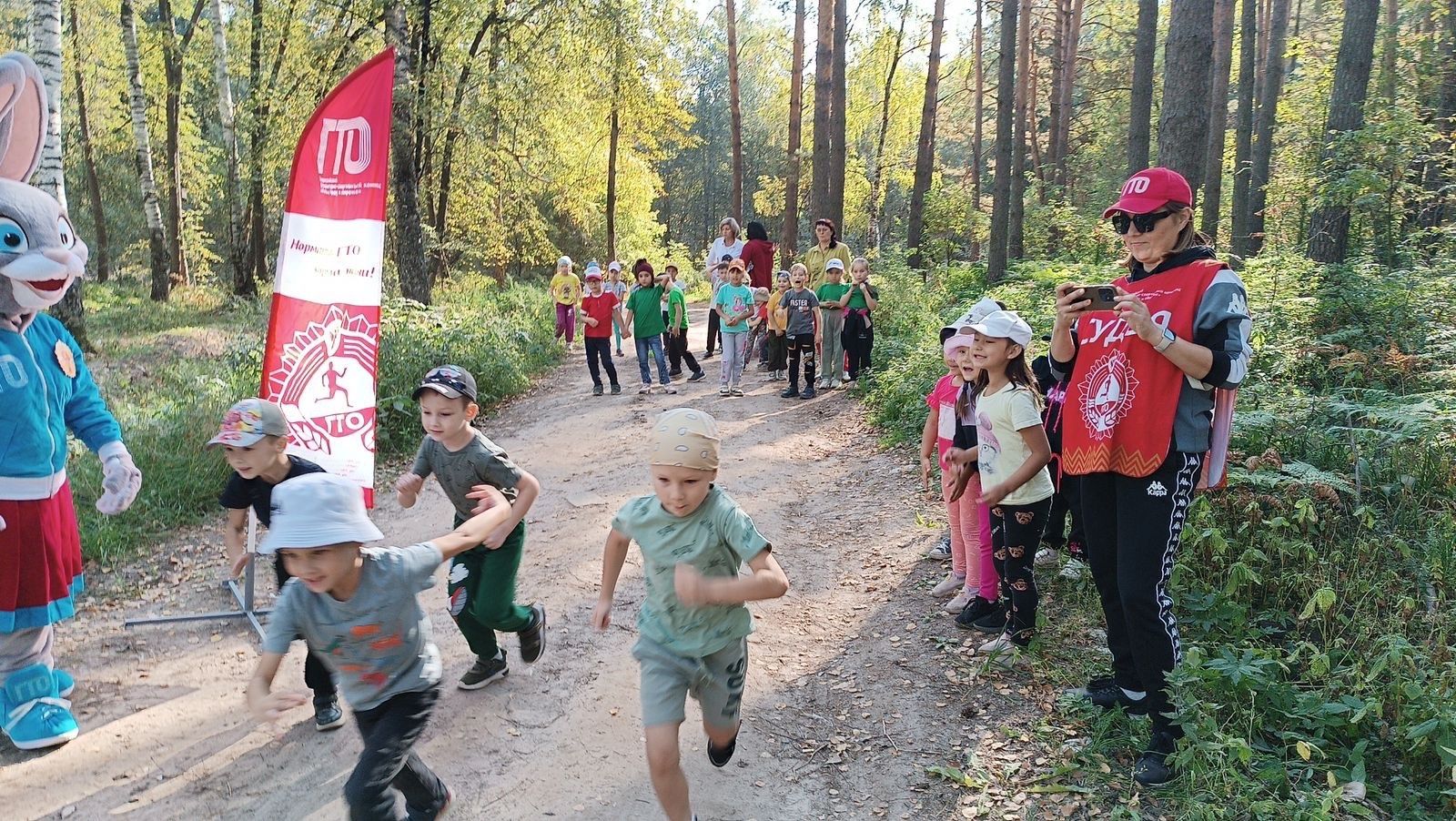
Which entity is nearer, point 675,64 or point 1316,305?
point 1316,305

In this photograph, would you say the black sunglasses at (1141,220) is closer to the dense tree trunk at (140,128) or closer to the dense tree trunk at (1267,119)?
the dense tree trunk at (1267,119)

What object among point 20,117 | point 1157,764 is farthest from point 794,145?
point 1157,764

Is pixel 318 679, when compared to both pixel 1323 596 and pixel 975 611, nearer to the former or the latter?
pixel 975 611

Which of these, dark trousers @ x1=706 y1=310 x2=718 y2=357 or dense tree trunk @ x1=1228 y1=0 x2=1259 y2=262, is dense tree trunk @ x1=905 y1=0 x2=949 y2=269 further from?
dense tree trunk @ x1=1228 y1=0 x2=1259 y2=262

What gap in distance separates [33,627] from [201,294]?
20.7m

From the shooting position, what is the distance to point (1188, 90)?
7320 mm

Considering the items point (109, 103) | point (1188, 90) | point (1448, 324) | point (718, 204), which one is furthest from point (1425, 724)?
point (718, 204)

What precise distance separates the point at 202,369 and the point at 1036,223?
633 inches

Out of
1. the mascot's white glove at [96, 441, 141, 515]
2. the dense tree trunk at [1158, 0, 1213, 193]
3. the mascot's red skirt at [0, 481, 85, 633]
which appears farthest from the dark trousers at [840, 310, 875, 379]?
the mascot's red skirt at [0, 481, 85, 633]

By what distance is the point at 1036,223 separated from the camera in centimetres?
1917

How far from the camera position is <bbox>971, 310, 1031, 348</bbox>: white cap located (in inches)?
177

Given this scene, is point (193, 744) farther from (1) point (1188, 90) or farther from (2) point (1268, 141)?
(2) point (1268, 141)

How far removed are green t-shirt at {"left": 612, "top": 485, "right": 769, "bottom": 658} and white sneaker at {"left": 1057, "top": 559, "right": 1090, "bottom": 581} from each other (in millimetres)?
2774

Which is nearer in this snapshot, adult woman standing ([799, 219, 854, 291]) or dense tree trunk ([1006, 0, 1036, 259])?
adult woman standing ([799, 219, 854, 291])
